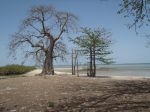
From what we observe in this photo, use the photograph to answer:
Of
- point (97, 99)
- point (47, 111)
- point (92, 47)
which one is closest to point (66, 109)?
point (47, 111)

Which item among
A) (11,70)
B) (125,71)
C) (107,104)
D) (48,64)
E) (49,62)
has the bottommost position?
(125,71)

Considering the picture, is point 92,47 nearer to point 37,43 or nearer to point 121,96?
point 37,43

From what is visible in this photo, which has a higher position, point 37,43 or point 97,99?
point 37,43

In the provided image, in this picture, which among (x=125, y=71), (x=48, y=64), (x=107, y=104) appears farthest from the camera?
(x=125, y=71)

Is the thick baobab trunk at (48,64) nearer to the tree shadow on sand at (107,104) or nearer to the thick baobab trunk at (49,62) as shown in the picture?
the thick baobab trunk at (49,62)

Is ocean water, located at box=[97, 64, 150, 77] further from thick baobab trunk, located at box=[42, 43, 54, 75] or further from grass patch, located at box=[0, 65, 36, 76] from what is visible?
thick baobab trunk, located at box=[42, 43, 54, 75]

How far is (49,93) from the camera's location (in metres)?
13.2

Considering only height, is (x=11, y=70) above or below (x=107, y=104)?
above

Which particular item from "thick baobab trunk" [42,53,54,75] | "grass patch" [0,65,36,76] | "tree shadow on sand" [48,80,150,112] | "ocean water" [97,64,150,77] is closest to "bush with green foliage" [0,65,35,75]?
"grass patch" [0,65,36,76]

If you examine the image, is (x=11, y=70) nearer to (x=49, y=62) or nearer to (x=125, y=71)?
(x=49, y=62)

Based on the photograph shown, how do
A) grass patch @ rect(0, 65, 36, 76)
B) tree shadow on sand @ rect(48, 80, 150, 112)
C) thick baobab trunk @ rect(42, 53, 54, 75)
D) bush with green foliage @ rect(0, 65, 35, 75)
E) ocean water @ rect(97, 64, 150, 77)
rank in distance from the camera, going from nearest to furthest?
tree shadow on sand @ rect(48, 80, 150, 112), thick baobab trunk @ rect(42, 53, 54, 75), grass patch @ rect(0, 65, 36, 76), bush with green foliage @ rect(0, 65, 35, 75), ocean water @ rect(97, 64, 150, 77)

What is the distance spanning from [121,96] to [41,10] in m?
22.0

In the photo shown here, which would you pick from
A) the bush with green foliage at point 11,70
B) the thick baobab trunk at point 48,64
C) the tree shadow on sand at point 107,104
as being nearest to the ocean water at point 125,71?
the bush with green foliage at point 11,70

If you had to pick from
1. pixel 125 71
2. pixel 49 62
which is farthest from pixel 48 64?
pixel 125 71
